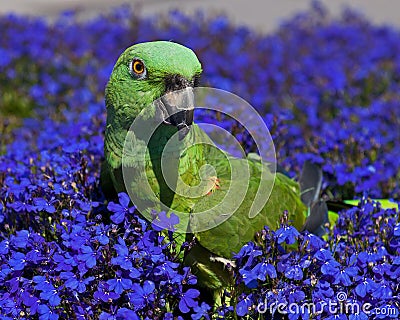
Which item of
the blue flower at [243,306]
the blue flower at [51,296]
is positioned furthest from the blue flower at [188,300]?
the blue flower at [51,296]

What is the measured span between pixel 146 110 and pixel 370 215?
1.58 meters

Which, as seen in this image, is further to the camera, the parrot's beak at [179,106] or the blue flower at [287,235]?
the blue flower at [287,235]

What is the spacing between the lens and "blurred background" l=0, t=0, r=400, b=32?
11172mm

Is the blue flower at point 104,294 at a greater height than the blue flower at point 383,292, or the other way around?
the blue flower at point 383,292

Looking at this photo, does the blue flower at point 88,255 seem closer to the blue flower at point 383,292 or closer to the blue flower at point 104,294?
the blue flower at point 104,294

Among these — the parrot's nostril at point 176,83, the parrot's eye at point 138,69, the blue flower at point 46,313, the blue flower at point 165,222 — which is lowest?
the blue flower at point 46,313

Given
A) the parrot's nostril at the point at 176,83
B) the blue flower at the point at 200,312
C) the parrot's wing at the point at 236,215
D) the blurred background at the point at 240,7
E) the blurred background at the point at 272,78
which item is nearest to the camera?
the parrot's nostril at the point at 176,83

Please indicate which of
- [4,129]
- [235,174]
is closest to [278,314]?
[235,174]

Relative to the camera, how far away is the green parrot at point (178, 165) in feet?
9.97

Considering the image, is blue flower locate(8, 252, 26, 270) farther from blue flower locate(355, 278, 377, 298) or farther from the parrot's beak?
blue flower locate(355, 278, 377, 298)

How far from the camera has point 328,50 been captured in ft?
25.6

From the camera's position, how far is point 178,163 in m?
3.29

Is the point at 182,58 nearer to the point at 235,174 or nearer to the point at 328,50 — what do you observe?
the point at 235,174

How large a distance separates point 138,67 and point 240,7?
29.4 feet
